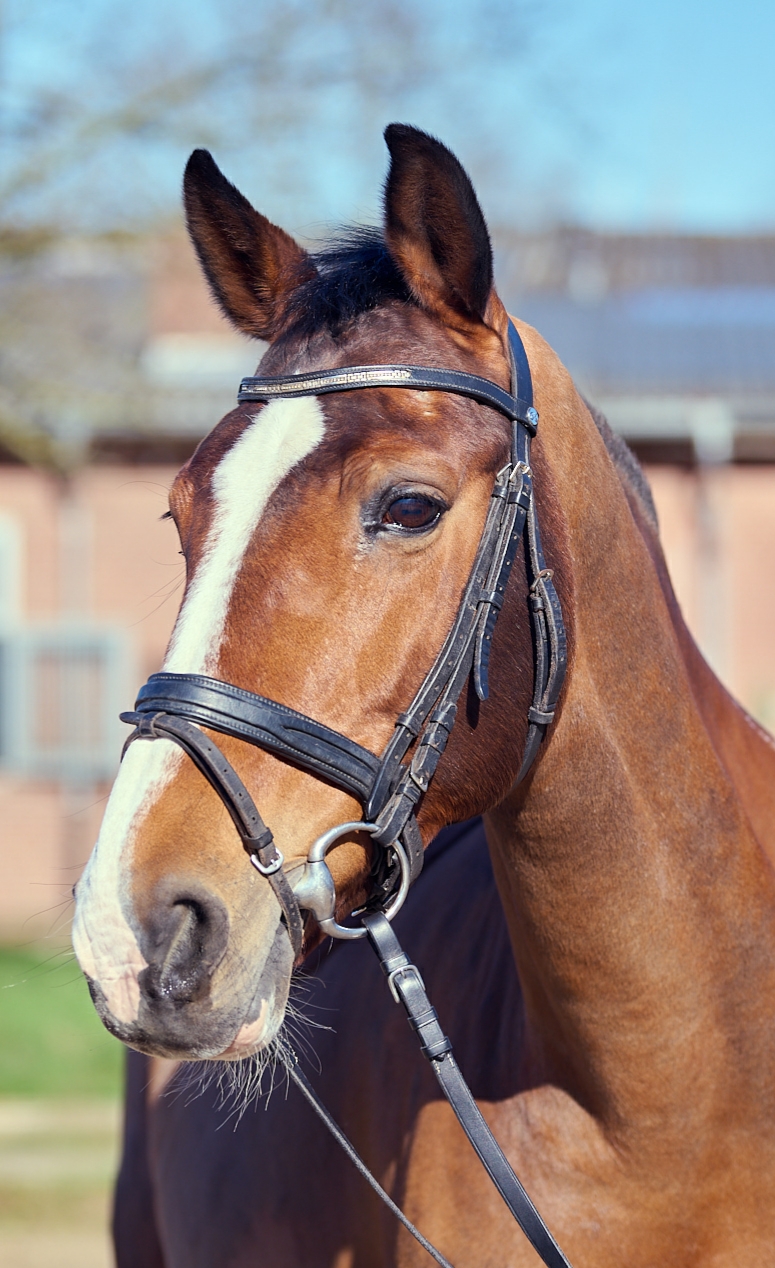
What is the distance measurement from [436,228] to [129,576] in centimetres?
956

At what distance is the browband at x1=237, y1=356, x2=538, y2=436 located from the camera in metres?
1.80

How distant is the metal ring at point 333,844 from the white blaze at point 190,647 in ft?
0.71

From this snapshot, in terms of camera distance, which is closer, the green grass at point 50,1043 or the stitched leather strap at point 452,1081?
the stitched leather strap at point 452,1081

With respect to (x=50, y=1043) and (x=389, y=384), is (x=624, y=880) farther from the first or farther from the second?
(x=50, y=1043)

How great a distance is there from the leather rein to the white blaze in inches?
1.6

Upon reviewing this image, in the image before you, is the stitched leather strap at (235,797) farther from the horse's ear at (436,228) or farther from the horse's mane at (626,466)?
the horse's mane at (626,466)

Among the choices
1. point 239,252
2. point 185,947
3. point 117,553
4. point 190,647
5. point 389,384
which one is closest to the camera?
point 185,947

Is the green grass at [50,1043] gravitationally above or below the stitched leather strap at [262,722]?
below

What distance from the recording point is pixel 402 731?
173cm

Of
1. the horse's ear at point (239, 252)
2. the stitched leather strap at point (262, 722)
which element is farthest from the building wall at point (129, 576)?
the stitched leather strap at point (262, 722)

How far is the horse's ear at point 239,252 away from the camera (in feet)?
6.98

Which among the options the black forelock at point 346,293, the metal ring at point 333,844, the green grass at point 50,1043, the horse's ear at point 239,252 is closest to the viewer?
the metal ring at point 333,844

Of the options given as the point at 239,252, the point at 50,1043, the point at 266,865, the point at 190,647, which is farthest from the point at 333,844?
the point at 50,1043

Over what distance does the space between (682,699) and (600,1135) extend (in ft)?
2.31
